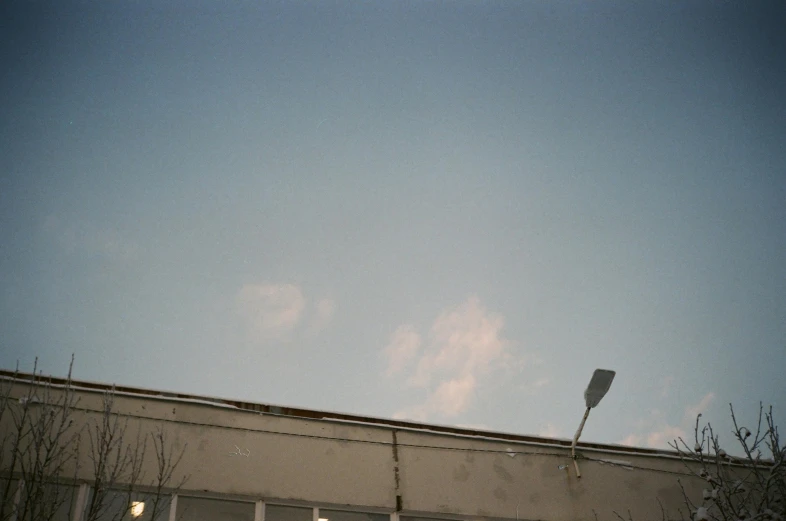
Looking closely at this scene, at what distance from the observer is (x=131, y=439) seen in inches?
295

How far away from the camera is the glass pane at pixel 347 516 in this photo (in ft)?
25.7

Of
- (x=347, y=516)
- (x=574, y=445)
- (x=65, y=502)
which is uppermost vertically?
(x=574, y=445)

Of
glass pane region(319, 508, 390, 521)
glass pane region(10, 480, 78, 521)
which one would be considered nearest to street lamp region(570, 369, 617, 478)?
glass pane region(319, 508, 390, 521)

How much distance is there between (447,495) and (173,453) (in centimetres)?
393

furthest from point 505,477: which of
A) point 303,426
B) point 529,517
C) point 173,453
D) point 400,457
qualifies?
point 173,453

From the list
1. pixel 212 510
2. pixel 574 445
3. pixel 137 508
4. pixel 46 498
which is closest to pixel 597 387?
pixel 574 445

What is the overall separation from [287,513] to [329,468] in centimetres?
81

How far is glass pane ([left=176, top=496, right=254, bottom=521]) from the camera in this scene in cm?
730

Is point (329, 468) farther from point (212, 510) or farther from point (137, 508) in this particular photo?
point (137, 508)

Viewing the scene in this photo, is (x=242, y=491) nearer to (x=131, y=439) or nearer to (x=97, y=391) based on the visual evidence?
(x=131, y=439)

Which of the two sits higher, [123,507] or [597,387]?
[597,387]

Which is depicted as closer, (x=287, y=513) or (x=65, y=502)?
(x=65, y=502)

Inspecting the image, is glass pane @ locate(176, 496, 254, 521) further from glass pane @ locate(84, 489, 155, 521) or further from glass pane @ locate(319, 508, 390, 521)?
glass pane @ locate(319, 508, 390, 521)

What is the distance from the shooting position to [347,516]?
26.0ft
